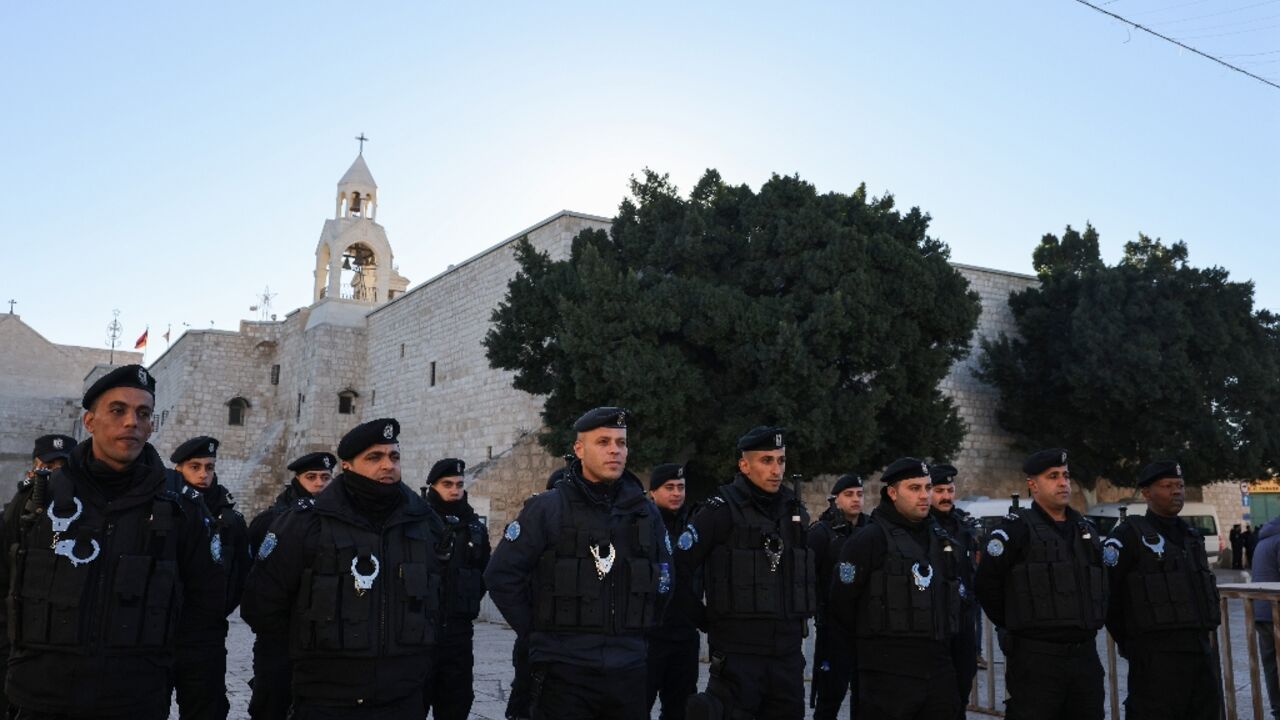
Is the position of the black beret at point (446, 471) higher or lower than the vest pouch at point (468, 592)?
higher

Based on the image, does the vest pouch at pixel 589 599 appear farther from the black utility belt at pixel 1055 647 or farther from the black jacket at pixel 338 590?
the black utility belt at pixel 1055 647

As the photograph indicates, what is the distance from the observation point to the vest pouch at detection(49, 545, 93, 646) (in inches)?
123

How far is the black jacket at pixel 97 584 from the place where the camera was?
10.3 feet

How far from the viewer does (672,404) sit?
51.1ft

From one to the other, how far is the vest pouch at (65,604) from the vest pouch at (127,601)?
0.32 feet

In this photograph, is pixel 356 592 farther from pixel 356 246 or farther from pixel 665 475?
pixel 356 246

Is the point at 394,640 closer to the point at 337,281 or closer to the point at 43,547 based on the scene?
the point at 43,547

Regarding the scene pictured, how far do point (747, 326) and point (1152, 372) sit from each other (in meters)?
10.6

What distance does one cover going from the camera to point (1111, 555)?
199 inches

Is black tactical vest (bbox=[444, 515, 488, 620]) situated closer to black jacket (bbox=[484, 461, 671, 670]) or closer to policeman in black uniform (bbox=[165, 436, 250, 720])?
policeman in black uniform (bbox=[165, 436, 250, 720])

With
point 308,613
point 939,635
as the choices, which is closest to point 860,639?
point 939,635

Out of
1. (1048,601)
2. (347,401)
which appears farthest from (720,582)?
(347,401)

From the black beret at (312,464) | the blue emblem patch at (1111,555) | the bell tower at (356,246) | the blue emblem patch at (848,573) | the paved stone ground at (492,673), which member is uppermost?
the bell tower at (356,246)

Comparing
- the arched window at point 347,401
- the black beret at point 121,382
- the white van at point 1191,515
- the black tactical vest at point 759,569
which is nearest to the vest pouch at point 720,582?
the black tactical vest at point 759,569
